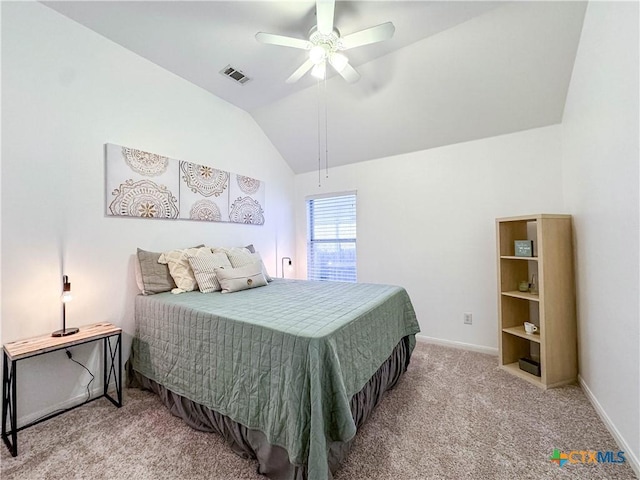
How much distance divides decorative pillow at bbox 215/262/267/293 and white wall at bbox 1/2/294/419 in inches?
28.1

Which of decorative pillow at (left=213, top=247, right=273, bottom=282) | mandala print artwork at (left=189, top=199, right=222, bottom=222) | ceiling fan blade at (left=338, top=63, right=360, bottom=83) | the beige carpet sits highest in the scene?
ceiling fan blade at (left=338, top=63, right=360, bottom=83)

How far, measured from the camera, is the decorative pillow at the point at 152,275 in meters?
2.22

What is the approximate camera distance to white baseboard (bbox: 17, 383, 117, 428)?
1.73 metres

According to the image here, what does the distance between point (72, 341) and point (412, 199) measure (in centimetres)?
337

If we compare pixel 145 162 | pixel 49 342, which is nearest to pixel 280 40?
pixel 145 162

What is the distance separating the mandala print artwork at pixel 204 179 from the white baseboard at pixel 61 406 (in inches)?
75.7

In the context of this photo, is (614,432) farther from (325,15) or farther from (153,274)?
(153,274)

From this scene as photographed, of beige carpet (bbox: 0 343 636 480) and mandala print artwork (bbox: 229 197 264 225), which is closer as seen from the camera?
beige carpet (bbox: 0 343 636 480)

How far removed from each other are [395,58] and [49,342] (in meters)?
3.47

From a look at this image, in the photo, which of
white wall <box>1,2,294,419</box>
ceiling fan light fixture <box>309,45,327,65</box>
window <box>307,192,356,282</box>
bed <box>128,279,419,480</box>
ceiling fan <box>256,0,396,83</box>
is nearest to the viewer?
bed <box>128,279,419,480</box>

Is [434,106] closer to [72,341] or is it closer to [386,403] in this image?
[386,403]

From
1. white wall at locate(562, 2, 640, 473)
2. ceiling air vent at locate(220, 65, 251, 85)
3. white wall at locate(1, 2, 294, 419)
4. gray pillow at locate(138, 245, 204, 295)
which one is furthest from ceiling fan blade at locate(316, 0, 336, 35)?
gray pillow at locate(138, 245, 204, 295)

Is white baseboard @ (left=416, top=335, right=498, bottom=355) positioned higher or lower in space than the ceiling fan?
lower

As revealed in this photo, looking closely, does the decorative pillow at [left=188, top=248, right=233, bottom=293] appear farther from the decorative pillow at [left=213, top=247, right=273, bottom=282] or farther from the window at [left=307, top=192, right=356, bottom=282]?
the window at [left=307, top=192, right=356, bottom=282]
